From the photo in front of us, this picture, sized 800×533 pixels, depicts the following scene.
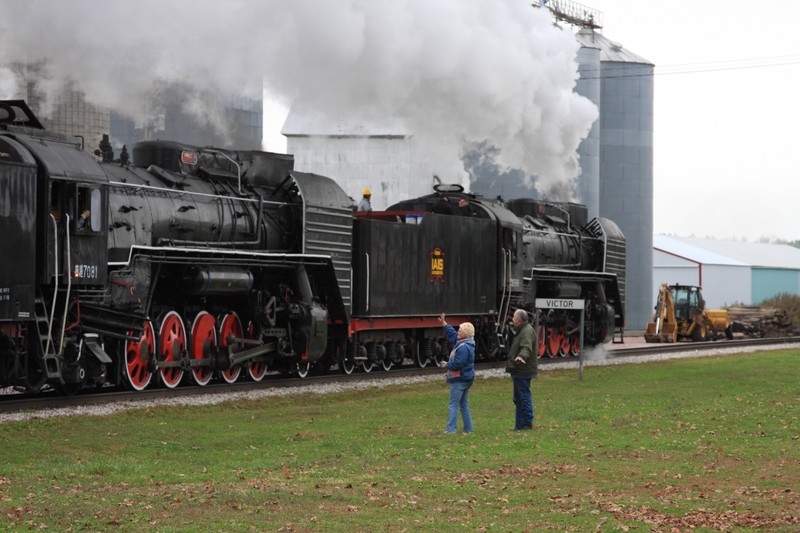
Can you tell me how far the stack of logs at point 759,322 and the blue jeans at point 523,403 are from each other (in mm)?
38591

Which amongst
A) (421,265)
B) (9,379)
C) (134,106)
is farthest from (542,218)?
(9,379)

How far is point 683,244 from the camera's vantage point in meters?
75.8

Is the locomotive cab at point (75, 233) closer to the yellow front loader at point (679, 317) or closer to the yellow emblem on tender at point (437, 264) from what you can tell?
the yellow emblem on tender at point (437, 264)

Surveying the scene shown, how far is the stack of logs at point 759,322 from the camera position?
52.3 metres

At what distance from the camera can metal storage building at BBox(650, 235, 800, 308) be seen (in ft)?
231

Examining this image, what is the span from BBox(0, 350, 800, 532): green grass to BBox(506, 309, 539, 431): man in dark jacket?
0.24 m

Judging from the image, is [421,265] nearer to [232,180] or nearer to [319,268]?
[319,268]

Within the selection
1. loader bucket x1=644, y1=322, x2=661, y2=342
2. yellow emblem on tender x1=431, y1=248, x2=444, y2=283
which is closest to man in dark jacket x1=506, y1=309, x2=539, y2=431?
yellow emblem on tender x1=431, y1=248, x2=444, y2=283

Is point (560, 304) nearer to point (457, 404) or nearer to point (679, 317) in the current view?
point (457, 404)

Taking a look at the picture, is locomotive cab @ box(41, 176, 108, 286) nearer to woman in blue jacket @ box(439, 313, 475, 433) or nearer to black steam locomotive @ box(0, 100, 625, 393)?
black steam locomotive @ box(0, 100, 625, 393)

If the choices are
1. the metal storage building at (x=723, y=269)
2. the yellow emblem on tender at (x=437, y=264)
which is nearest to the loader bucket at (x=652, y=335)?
the metal storage building at (x=723, y=269)

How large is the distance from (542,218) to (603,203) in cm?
2555

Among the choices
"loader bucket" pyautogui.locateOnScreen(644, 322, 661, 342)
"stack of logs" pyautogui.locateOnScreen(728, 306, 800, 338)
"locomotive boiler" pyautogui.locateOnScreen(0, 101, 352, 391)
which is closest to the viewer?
"locomotive boiler" pyautogui.locateOnScreen(0, 101, 352, 391)

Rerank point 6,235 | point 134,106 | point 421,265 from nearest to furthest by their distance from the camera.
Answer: point 6,235 < point 134,106 < point 421,265
